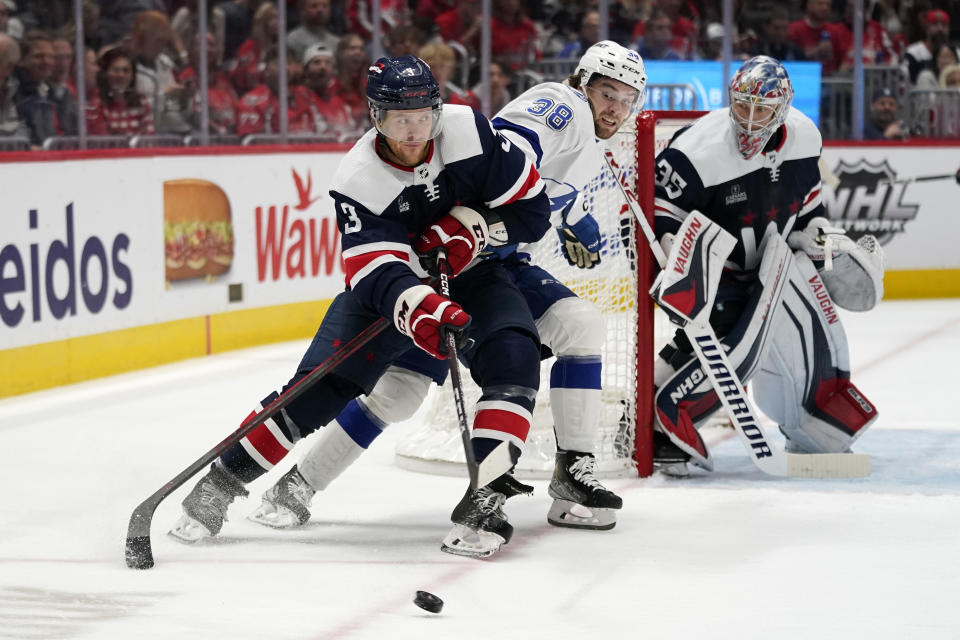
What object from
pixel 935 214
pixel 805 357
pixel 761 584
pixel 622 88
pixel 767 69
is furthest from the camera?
pixel 935 214

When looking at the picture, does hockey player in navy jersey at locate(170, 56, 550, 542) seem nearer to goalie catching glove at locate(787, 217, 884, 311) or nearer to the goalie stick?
the goalie stick

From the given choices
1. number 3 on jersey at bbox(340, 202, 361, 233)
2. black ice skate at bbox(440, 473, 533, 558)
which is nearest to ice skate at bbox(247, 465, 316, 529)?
black ice skate at bbox(440, 473, 533, 558)

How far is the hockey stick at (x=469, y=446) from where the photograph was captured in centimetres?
282

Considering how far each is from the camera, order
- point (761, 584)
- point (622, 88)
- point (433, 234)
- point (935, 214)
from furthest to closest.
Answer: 1. point (935, 214)
2. point (622, 88)
3. point (433, 234)
4. point (761, 584)

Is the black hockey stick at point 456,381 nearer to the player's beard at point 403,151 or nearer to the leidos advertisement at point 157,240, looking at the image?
the player's beard at point 403,151

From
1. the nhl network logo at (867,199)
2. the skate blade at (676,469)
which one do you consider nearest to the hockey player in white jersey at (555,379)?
the skate blade at (676,469)

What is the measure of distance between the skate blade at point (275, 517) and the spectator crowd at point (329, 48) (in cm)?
274

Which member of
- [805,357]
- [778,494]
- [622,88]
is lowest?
[778,494]

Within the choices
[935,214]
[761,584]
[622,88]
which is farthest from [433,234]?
[935,214]

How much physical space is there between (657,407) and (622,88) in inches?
34.4

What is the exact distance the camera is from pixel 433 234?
117 inches

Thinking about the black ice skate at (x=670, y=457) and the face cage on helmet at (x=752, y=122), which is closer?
the face cage on helmet at (x=752, y=122)

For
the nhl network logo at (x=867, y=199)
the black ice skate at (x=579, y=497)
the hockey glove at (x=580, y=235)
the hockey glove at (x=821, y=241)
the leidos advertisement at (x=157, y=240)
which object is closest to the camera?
the black ice skate at (x=579, y=497)

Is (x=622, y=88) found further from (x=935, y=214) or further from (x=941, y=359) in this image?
(x=935, y=214)
